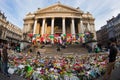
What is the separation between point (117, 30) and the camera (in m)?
56.0

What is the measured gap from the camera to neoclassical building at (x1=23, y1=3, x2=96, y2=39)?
43.1 metres

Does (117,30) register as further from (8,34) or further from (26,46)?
(8,34)

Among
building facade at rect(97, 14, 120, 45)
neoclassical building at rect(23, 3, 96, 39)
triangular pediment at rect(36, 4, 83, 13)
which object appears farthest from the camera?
building facade at rect(97, 14, 120, 45)

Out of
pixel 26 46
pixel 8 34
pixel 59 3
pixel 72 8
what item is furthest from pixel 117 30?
pixel 8 34

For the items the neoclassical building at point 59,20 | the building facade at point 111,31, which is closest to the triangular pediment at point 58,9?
the neoclassical building at point 59,20

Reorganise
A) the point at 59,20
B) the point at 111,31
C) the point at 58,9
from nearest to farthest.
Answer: the point at 58,9, the point at 59,20, the point at 111,31

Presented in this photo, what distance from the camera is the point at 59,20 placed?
46.8m

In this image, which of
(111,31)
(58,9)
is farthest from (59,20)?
(111,31)

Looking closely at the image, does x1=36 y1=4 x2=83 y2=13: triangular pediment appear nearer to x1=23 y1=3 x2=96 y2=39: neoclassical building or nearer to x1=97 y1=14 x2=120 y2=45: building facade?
x1=23 y1=3 x2=96 y2=39: neoclassical building

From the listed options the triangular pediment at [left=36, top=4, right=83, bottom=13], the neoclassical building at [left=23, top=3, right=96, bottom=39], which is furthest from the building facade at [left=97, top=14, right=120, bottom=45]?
the triangular pediment at [left=36, top=4, right=83, bottom=13]

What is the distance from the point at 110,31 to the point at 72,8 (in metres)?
27.6

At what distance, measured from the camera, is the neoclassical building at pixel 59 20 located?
43094mm

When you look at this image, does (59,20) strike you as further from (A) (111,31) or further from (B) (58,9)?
(A) (111,31)

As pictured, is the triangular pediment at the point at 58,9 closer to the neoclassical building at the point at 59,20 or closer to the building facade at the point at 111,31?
the neoclassical building at the point at 59,20
